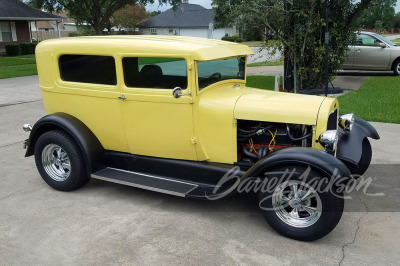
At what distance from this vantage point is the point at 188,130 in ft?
13.0

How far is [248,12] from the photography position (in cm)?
974

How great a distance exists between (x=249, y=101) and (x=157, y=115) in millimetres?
963

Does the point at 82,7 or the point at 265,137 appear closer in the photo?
the point at 265,137

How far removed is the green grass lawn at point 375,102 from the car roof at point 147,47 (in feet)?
14.4

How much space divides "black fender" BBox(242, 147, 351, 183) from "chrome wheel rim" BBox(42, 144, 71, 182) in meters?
2.36

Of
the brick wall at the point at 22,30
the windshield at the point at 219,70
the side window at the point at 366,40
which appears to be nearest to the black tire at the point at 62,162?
the windshield at the point at 219,70

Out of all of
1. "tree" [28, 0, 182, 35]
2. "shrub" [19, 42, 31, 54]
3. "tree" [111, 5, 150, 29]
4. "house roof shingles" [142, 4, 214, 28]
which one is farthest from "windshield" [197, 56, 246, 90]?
"house roof shingles" [142, 4, 214, 28]

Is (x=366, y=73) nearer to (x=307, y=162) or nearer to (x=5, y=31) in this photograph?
(x=307, y=162)

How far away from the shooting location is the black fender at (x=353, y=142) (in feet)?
12.8

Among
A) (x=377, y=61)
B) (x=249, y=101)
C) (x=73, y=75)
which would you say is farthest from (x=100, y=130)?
(x=377, y=61)

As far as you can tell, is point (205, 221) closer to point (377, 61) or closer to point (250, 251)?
point (250, 251)

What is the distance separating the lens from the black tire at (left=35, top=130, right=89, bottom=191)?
4.38 meters

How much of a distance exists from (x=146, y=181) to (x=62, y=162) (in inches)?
47.1

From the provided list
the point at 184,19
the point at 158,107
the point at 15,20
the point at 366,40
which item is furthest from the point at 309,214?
the point at 184,19
